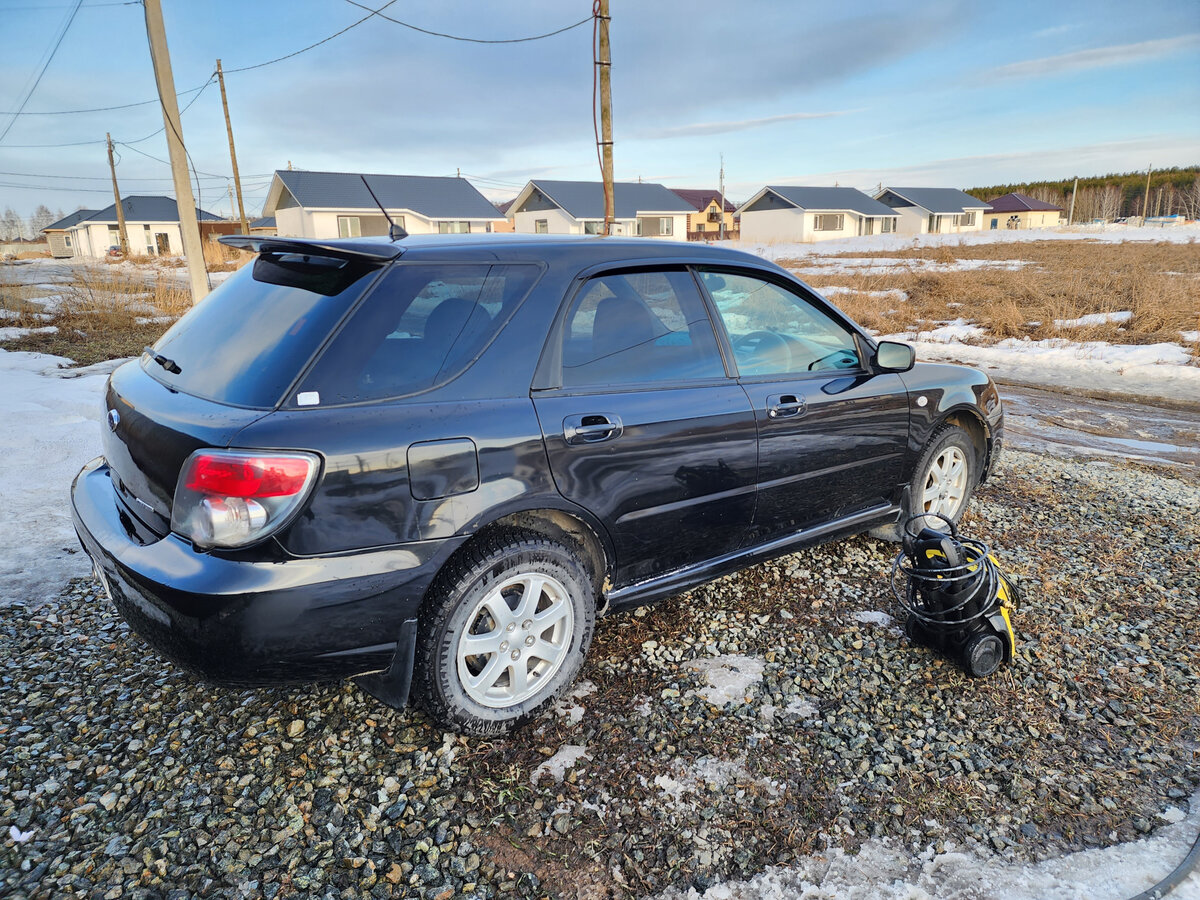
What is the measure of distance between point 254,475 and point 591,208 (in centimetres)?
5408

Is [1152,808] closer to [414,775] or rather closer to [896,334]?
[414,775]

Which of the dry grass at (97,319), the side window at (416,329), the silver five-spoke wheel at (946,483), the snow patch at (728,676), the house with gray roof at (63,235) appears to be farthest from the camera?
the house with gray roof at (63,235)

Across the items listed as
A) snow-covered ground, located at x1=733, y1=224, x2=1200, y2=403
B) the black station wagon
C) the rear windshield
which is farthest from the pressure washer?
snow-covered ground, located at x1=733, y1=224, x2=1200, y2=403

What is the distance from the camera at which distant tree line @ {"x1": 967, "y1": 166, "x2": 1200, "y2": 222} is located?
3831 inches

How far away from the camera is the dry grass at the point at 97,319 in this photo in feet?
34.9

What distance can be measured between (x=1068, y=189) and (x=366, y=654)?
142415mm

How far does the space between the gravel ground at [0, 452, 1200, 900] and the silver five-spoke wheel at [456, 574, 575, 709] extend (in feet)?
0.64

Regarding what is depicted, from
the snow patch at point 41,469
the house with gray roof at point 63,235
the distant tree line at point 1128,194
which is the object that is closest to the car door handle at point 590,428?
the snow patch at point 41,469

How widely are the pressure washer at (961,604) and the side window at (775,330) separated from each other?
923mm

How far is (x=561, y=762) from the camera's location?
8.18 feet

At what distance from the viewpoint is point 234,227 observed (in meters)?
57.7

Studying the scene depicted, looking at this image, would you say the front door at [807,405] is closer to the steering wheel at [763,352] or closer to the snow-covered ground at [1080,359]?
the steering wheel at [763,352]

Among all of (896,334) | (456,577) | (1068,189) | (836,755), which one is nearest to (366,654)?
(456,577)

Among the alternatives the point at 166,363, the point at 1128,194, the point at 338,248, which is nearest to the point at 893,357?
the point at 338,248
